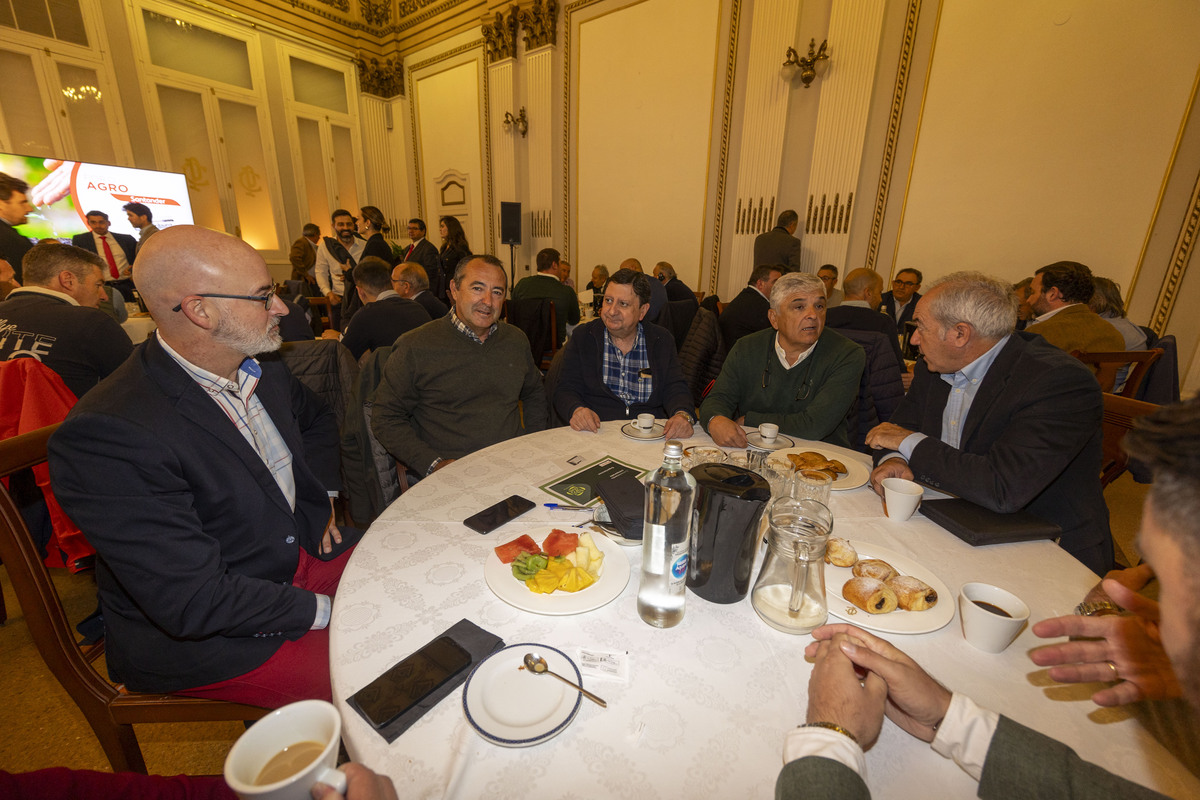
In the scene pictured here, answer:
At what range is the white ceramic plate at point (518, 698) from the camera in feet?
2.27

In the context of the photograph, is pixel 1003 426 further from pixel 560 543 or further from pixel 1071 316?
pixel 1071 316

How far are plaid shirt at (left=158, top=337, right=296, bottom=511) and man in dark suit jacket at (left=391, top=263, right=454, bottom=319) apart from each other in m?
2.67

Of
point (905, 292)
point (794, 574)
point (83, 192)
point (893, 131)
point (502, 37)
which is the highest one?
point (502, 37)

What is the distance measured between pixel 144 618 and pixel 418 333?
1466mm

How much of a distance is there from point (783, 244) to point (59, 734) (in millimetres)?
6587

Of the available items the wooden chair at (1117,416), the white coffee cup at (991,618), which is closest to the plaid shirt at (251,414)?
the white coffee cup at (991,618)

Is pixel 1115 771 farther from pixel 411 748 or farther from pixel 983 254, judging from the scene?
pixel 983 254

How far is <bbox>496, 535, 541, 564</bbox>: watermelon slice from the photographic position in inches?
42.8

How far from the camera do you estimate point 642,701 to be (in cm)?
78

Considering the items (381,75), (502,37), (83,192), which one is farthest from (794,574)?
(381,75)

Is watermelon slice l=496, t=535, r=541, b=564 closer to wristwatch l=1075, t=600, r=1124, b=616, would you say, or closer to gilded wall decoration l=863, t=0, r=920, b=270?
wristwatch l=1075, t=600, r=1124, b=616

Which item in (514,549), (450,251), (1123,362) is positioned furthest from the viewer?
(450,251)

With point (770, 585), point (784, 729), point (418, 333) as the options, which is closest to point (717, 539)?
point (770, 585)

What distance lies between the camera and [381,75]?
10445 millimetres
